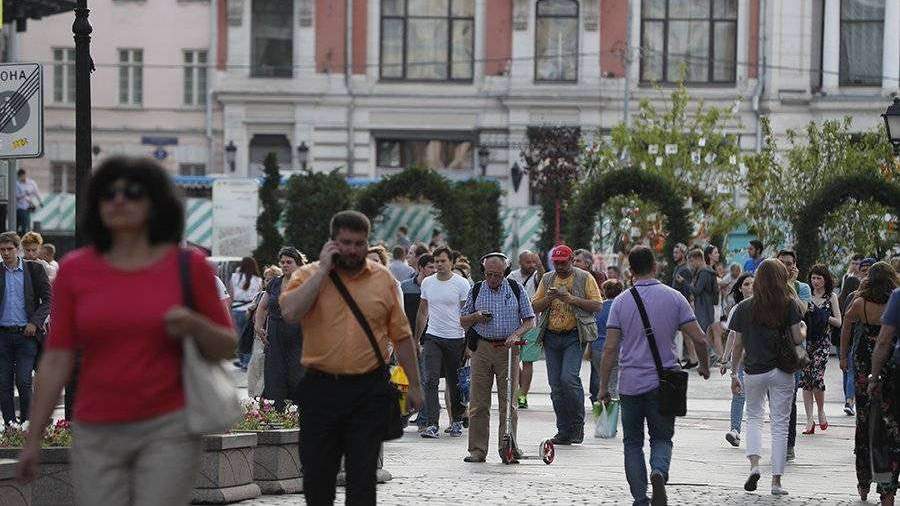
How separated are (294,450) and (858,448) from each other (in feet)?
12.5

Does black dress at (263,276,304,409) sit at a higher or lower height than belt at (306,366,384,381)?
lower

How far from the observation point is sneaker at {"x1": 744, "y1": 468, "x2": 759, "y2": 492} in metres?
13.6

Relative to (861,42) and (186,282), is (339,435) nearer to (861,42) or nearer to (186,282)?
(186,282)

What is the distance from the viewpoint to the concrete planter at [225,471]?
11984mm

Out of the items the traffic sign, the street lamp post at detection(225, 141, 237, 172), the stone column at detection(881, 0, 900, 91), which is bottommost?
the traffic sign

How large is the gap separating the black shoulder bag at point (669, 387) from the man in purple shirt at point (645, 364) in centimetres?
3

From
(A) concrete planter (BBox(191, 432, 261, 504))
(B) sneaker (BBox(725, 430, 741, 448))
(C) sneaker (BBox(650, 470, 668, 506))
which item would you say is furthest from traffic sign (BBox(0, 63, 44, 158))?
(B) sneaker (BBox(725, 430, 741, 448))

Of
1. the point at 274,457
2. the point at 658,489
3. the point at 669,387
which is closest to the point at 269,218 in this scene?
the point at 274,457

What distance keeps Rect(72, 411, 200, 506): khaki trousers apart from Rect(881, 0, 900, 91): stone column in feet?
171

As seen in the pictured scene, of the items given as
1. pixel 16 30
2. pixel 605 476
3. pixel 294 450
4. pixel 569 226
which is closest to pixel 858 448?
pixel 605 476

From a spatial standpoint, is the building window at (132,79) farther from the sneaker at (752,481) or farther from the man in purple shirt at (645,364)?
the man in purple shirt at (645,364)

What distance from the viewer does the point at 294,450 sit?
A: 13.0 metres

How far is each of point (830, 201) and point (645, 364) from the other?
71.9 feet

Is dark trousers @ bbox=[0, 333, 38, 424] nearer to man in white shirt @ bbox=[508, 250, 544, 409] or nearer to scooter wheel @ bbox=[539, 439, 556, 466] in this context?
man in white shirt @ bbox=[508, 250, 544, 409]
